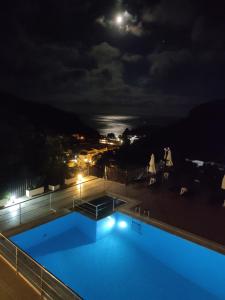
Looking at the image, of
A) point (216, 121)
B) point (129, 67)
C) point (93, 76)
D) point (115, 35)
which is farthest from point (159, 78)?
point (216, 121)

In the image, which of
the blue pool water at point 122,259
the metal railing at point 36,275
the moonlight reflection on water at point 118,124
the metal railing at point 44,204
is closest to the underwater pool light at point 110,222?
the blue pool water at point 122,259

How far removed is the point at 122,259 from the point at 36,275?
2.86m

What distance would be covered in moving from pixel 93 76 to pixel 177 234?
17.4 metres

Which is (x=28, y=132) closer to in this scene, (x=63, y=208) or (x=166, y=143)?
(x=63, y=208)

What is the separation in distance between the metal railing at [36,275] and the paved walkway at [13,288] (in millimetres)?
102

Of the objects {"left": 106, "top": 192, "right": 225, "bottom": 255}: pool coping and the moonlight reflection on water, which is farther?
the moonlight reflection on water

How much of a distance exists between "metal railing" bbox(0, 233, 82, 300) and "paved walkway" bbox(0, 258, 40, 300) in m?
0.10

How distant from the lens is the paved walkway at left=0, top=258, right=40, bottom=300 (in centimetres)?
413

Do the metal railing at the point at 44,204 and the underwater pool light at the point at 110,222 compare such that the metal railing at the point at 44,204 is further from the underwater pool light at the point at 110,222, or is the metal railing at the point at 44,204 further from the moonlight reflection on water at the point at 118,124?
the moonlight reflection on water at the point at 118,124

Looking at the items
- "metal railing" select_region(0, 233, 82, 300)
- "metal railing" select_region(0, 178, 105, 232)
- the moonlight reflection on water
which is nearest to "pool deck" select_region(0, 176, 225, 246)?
"metal railing" select_region(0, 178, 105, 232)

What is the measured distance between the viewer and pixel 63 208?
815 centimetres

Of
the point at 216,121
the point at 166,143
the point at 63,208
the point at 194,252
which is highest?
the point at 216,121

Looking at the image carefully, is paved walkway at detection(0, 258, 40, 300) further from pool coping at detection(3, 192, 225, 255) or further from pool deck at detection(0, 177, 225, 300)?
pool coping at detection(3, 192, 225, 255)

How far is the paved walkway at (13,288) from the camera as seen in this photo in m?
4.13
